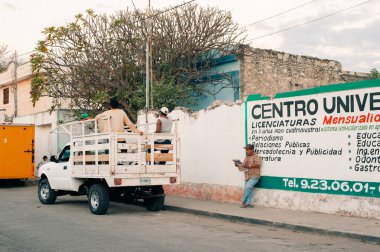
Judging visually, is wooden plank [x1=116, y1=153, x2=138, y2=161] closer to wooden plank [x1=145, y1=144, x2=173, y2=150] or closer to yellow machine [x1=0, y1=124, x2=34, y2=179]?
wooden plank [x1=145, y1=144, x2=173, y2=150]

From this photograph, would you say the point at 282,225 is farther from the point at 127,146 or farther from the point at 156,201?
the point at 127,146

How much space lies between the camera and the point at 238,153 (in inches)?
564

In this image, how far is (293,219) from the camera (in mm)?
11094

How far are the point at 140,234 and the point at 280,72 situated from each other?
14562 mm

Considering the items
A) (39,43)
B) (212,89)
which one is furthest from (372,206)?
(39,43)

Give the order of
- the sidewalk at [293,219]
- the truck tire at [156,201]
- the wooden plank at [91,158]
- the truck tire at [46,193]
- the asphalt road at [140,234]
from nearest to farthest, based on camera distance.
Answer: the asphalt road at [140,234] → the sidewalk at [293,219] → the wooden plank at [91,158] → the truck tire at [156,201] → the truck tire at [46,193]

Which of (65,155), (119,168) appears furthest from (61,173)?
(119,168)

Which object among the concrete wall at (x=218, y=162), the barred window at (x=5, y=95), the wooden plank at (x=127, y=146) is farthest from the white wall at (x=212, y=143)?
the barred window at (x=5, y=95)

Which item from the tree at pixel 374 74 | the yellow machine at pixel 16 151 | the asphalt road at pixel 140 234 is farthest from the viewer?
the tree at pixel 374 74

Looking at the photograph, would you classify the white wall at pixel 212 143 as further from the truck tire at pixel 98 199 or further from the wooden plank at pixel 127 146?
the truck tire at pixel 98 199

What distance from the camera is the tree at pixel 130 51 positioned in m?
21.5

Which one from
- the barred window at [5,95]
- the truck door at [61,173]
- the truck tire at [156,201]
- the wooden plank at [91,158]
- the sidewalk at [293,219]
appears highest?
the barred window at [5,95]

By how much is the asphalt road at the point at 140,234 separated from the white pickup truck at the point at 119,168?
1.63 feet

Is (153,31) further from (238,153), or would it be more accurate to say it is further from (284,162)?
(284,162)
